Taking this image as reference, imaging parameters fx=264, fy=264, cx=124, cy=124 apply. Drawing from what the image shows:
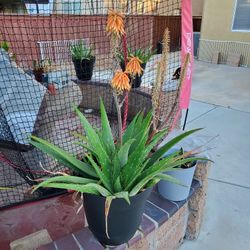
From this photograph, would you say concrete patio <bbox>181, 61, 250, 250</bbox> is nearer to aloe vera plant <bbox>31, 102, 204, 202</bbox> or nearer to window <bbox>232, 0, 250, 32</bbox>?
aloe vera plant <bbox>31, 102, 204, 202</bbox>

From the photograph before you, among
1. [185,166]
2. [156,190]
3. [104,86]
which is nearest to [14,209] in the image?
[156,190]

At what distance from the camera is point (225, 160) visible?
8.96ft

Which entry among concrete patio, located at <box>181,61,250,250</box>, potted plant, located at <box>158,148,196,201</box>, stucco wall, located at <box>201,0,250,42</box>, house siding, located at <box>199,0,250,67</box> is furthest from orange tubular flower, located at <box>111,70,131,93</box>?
stucco wall, located at <box>201,0,250,42</box>

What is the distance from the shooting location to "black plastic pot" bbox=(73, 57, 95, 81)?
3.45 metres

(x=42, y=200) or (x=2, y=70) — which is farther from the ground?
(x=2, y=70)

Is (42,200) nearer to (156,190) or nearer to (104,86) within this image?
(156,190)

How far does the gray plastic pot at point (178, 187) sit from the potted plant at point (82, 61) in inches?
97.6

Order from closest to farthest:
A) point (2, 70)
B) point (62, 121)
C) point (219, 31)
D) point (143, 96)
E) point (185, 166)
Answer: point (185, 166) → point (2, 70) → point (143, 96) → point (62, 121) → point (219, 31)

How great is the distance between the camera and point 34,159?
2.10 m

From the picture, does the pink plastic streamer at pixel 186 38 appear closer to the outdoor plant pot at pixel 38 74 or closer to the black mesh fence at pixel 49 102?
the black mesh fence at pixel 49 102

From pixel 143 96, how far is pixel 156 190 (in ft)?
5.43

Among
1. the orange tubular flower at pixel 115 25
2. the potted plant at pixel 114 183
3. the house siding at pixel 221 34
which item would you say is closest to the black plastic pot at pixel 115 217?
the potted plant at pixel 114 183

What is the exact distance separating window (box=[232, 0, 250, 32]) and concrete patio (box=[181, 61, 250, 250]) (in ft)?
7.95

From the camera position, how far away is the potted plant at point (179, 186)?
50.6 inches
